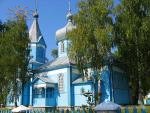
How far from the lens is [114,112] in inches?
405

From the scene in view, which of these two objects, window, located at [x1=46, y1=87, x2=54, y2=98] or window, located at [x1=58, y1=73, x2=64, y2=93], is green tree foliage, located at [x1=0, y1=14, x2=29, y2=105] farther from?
window, located at [x1=58, y1=73, x2=64, y2=93]

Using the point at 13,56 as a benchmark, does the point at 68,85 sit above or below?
below

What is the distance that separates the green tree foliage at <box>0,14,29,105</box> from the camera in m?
31.8

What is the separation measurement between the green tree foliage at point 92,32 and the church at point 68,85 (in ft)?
8.90

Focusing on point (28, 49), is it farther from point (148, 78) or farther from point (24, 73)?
point (148, 78)

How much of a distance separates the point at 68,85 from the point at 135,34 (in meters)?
12.7

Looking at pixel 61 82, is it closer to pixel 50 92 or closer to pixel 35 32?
pixel 50 92

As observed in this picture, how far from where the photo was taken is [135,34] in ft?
83.7

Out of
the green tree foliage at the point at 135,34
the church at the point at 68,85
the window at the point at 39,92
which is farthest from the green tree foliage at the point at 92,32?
the window at the point at 39,92

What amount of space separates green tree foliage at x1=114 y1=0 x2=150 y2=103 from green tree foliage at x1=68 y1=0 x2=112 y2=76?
112cm

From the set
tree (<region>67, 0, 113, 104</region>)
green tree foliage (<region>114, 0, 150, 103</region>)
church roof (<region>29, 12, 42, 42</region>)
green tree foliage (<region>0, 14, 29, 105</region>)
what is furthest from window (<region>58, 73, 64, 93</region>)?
church roof (<region>29, 12, 42, 42</region>)

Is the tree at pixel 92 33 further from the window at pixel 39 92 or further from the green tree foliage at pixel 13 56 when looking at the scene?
the window at pixel 39 92

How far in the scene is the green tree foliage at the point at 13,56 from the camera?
31766 mm

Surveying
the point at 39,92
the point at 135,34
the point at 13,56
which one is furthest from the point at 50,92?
the point at 135,34
